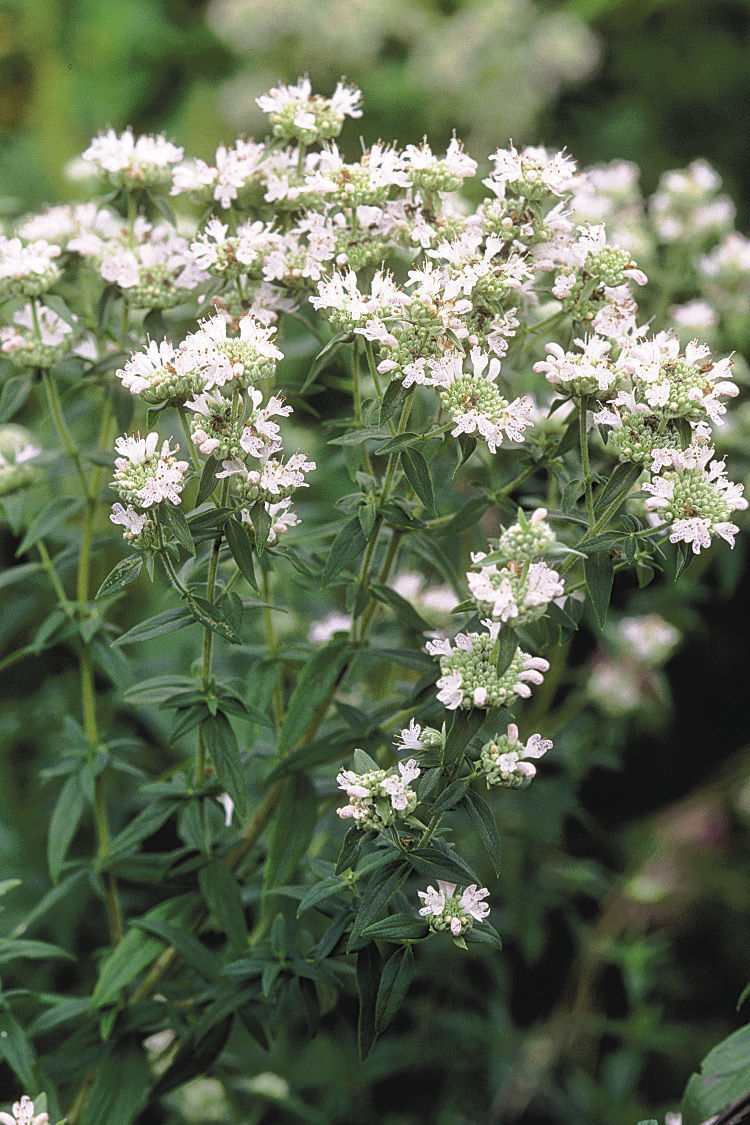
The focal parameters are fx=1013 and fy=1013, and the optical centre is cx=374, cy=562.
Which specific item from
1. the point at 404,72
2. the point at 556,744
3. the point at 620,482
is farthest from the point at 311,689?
the point at 404,72

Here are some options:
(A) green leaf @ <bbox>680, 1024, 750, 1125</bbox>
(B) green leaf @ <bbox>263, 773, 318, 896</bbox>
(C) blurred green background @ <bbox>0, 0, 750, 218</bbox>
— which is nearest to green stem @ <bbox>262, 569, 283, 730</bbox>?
(B) green leaf @ <bbox>263, 773, 318, 896</bbox>

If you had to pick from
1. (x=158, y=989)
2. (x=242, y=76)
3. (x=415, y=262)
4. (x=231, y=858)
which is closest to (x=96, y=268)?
(x=415, y=262)

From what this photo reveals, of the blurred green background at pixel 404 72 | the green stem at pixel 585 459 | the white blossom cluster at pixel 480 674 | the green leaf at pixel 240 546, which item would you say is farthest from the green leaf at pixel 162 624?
the blurred green background at pixel 404 72

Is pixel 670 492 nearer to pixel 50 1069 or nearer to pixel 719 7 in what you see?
pixel 50 1069

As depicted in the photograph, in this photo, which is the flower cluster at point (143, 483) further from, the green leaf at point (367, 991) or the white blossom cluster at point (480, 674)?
the green leaf at point (367, 991)

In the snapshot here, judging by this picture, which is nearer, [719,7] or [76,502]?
[76,502]
